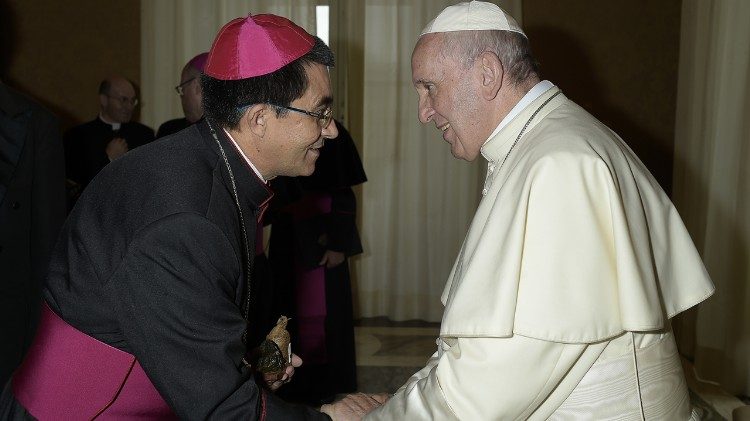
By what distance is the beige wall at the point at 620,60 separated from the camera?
274 inches

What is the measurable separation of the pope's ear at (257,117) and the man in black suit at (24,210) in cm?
→ 147

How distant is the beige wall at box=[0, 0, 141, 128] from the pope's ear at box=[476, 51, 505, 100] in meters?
5.51

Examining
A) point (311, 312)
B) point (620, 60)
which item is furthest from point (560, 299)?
point (620, 60)

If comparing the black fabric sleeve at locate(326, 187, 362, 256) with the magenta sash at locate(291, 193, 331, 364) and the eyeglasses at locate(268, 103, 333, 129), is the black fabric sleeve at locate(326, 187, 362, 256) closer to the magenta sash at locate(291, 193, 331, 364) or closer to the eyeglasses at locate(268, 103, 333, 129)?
the magenta sash at locate(291, 193, 331, 364)

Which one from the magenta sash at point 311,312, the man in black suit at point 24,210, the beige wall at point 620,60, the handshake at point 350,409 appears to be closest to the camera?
the handshake at point 350,409

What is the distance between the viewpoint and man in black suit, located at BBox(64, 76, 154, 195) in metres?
5.71

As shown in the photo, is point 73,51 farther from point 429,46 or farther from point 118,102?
point 429,46

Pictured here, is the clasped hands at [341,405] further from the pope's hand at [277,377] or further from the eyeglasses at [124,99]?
the eyeglasses at [124,99]

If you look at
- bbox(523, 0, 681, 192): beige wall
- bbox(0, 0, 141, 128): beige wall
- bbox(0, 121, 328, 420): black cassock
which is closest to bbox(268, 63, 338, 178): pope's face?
bbox(0, 121, 328, 420): black cassock

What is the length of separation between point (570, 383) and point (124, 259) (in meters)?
0.97

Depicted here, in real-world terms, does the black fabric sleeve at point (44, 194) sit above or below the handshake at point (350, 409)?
above

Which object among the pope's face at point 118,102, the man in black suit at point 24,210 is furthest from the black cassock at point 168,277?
the pope's face at point 118,102

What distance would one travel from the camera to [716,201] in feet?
16.3

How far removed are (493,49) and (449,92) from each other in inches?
5.8
